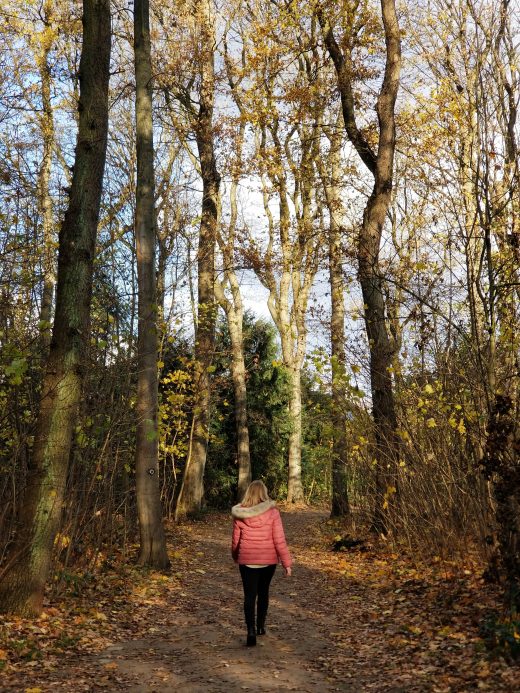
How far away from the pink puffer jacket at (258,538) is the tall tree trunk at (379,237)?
443cm

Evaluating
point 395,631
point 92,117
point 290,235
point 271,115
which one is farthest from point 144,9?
point 290,235

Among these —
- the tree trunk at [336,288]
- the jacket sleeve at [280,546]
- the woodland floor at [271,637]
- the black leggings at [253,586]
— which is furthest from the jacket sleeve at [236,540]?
the tree trunk at [336,288]

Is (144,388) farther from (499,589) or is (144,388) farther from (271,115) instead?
(271,115)

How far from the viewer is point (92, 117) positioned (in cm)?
832

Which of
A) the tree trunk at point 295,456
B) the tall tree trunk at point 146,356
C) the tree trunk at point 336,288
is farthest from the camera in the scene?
the tree trunk at point 295,456

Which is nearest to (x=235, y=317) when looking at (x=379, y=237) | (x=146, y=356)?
(x=379, y=237)

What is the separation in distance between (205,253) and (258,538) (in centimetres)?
1302

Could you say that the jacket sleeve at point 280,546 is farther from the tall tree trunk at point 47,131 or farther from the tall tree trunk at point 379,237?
the tall tree trunk at point 47,131

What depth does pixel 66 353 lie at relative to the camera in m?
7.83

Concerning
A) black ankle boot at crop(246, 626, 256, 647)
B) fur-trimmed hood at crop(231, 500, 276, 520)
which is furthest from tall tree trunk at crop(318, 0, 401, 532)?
black ankle boot at crop(246, 626, 256, 647)

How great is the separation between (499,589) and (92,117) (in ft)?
22.6

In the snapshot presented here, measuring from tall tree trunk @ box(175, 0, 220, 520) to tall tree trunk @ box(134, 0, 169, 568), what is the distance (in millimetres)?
7196

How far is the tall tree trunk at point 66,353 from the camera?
7.54 metres

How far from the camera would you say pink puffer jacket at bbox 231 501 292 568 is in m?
7.34
